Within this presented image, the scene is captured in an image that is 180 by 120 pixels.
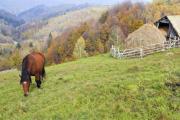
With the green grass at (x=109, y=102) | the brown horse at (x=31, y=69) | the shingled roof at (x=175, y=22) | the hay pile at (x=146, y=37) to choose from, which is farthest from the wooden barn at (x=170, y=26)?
the green grass at (x=109, y=102)

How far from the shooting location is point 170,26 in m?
51.9

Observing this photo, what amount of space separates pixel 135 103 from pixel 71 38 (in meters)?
121

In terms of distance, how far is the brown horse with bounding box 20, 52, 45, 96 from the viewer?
21797 millimetres

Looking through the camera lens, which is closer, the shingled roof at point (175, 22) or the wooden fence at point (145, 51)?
the wooden fence at point (145, 51)

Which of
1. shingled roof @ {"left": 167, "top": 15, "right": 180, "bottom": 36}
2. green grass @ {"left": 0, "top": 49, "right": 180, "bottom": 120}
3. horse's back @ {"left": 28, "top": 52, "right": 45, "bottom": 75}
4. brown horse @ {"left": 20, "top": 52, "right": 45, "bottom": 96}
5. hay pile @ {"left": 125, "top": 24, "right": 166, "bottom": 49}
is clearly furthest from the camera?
shingled roof @ {"left": 167, "top": 15, "right": 180, "bottom": 36}

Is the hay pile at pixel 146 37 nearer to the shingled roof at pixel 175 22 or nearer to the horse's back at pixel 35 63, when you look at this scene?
the shingled roof at pixel 175 22

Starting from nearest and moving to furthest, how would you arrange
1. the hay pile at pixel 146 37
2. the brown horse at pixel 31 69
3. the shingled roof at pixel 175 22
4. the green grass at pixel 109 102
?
1. the green grass at pixel 109 102
2. the brown horse at pixel 31 69
3. the hay pile at pixel 146 37
4. the shingled roof at pixel 175 22

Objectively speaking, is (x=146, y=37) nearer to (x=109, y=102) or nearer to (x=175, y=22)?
(x=175, y=22)

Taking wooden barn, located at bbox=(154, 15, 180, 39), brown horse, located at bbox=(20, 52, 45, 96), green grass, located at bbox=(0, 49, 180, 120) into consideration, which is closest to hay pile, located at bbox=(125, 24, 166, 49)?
wooden barn, located at bbox=(154, 15, 180, 39)

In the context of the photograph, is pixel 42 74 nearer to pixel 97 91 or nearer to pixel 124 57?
pixel 97 91

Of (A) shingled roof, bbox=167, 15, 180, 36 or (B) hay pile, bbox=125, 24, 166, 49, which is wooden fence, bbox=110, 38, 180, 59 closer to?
(B) hay pile, bbox=125, 24, 166, 49

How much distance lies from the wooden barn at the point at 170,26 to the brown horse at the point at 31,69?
3029 centimetres

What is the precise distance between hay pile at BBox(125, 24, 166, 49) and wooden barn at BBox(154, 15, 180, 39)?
276 centimetres

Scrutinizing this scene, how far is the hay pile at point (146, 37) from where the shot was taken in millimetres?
47562
